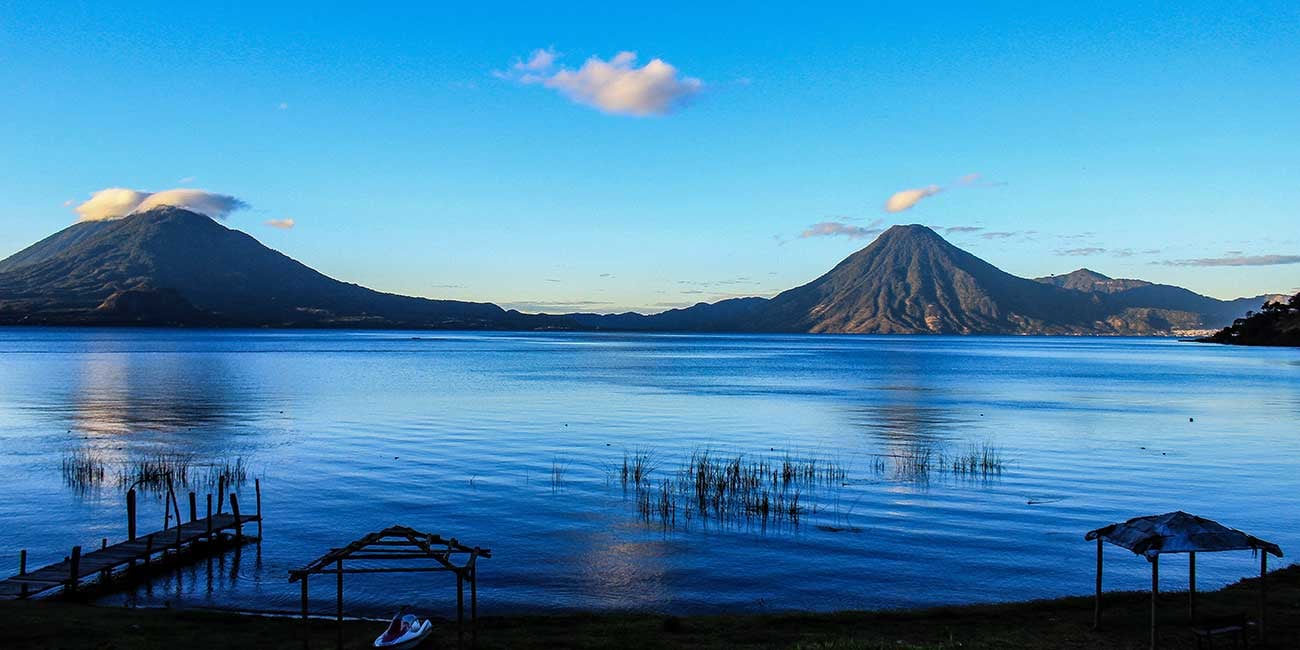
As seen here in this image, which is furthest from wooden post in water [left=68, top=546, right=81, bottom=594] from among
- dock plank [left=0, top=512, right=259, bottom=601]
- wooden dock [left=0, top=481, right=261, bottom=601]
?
dock plank [left=0, top=512, right=259, bottom=601]

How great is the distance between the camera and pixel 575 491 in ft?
117

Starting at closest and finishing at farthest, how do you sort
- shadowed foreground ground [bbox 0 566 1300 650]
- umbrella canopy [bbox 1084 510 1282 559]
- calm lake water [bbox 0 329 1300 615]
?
1. umbrella canopy [bbox 1084 510 1282 559]
2. shadowed foreground ground [bbox 0 566 1300 650]
3. calm lake water [bbox 0 329 1300 615]

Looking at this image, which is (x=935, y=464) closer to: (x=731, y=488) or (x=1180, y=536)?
(x=731, y=488)

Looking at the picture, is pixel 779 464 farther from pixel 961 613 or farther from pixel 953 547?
Answer: pixel 961 613

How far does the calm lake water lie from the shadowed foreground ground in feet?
6.84

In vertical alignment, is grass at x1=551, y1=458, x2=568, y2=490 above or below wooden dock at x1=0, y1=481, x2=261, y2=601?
below

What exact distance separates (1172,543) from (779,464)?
27.6 metres

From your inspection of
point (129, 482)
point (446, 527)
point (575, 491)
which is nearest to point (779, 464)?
point (575, 491)

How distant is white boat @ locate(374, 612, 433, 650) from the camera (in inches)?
651

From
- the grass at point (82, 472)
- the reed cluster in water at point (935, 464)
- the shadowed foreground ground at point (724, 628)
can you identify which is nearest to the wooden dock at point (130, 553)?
the shadowed foreground ground at point (724, 628)

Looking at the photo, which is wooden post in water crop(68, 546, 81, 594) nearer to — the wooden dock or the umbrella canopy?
the wooden dock

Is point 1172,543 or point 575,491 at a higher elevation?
point 1172,543

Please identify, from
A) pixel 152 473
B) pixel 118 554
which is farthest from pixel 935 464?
pixel 152 473

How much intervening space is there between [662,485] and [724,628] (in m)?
18.2
